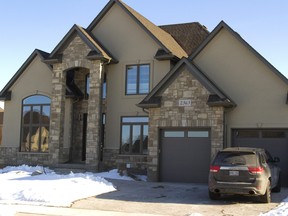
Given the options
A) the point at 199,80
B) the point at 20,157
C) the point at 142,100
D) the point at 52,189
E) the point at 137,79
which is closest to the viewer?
the point at 52,189

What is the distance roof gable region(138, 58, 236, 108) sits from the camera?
18513mm

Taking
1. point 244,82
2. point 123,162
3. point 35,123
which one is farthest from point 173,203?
point 35,123

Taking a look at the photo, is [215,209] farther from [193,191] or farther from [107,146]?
[107,146]

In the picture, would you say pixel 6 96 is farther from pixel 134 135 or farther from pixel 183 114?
pixel 183 114

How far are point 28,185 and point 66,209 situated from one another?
3826mm

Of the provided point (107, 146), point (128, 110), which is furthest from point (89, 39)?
point (107, 146)

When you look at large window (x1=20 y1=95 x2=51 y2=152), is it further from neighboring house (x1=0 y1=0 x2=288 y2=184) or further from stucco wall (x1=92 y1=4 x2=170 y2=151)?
stucco wall (x1=92 y1=4 x2=170 y2=151)

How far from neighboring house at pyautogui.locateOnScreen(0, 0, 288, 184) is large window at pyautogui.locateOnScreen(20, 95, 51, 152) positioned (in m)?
0.06

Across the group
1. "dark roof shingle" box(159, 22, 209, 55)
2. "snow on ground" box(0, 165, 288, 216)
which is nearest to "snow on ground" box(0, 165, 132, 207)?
"snow on ground" box(0, 165, 288, 216)

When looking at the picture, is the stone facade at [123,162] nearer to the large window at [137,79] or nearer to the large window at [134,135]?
the large window at [134,135]

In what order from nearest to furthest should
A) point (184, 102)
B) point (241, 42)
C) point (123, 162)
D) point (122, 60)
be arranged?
point (184, 102), point (241, 42), point (123, 162), point (122, 60)

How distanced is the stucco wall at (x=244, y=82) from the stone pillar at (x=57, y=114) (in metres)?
7.42

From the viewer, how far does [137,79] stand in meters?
22.9

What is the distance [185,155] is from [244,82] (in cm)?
426
